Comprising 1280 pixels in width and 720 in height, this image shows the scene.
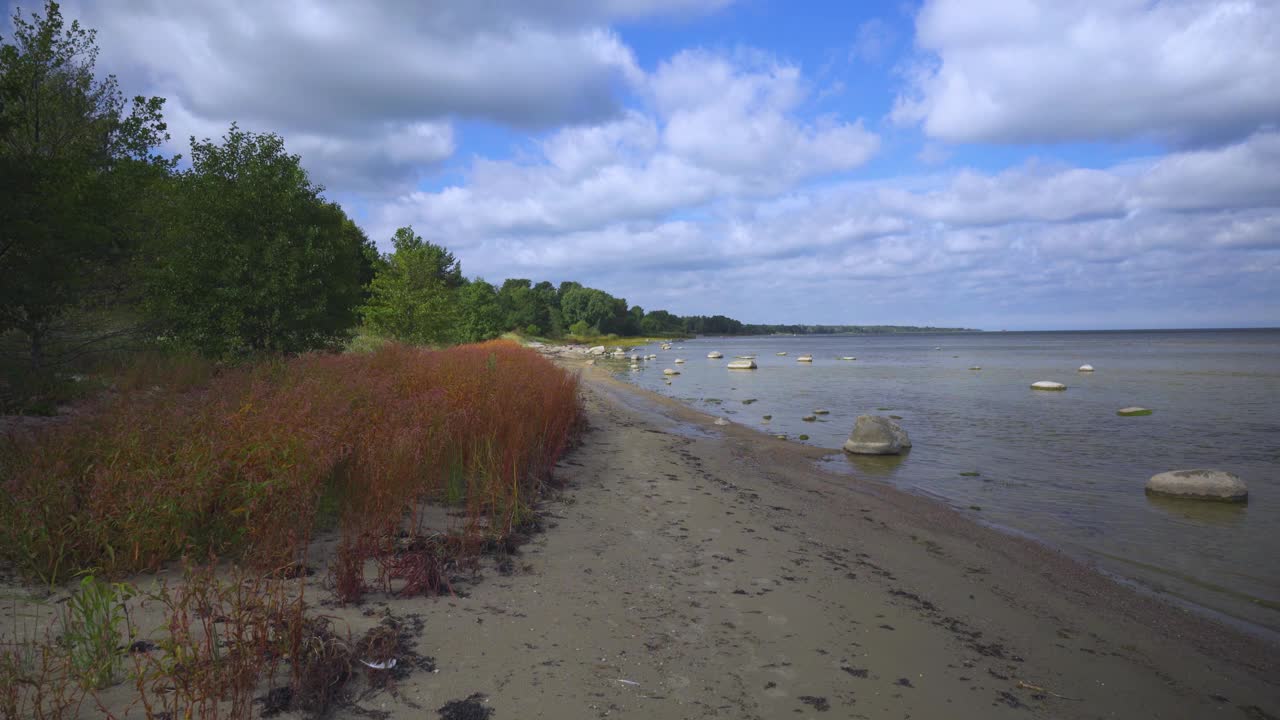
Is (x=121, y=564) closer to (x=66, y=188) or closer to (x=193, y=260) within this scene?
(x=66, y=188)

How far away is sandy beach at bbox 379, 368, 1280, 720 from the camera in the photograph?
148 inches

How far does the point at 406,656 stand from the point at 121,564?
2549 mm

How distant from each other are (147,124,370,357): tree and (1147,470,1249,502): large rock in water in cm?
1961

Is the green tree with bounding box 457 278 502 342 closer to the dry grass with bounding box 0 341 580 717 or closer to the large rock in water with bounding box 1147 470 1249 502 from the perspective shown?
the dry grass with bounding box 0 341 580 717

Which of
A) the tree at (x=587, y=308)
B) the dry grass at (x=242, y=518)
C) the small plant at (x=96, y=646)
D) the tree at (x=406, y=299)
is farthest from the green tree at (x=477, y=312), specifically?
the tree at (x=587, y=308)

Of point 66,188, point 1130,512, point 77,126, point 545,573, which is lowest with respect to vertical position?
point 1130,512

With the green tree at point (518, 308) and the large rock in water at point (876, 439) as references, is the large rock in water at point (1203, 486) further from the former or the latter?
the green tree at point (518, 308)

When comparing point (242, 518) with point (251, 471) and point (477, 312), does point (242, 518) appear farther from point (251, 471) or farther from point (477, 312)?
point (477, 312)

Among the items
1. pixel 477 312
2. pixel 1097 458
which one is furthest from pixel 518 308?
pixel 1097 458

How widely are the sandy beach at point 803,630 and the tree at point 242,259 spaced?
11125mm

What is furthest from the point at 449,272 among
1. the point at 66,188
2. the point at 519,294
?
the point at 66,188

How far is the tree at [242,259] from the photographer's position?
14211 millimetres

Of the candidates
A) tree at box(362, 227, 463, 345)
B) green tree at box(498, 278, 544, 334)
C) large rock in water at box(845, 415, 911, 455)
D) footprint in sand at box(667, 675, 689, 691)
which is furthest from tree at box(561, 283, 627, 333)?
footprint in sand at box(667, 675, 689, 691)

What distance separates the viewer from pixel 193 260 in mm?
14141
